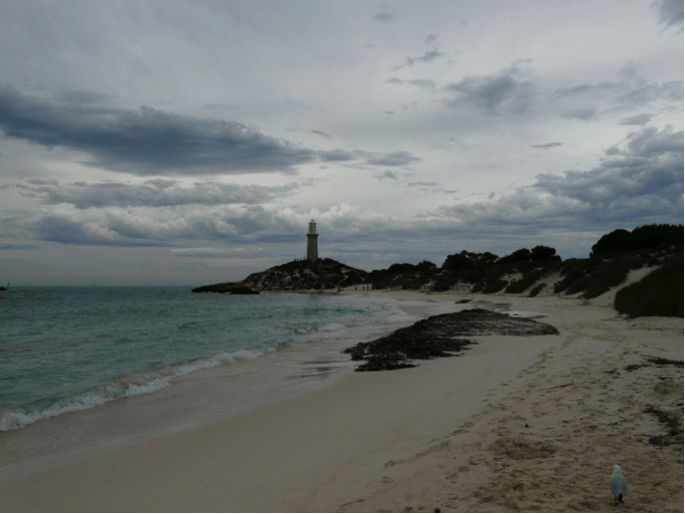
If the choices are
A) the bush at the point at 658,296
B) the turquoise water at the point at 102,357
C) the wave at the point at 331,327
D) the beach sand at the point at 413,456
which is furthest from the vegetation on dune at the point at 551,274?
the turquoise water at the point at 102,357

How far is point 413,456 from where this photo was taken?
15.2 ft

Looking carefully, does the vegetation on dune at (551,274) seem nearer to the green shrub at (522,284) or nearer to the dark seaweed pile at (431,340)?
the green shrub at (522,284)

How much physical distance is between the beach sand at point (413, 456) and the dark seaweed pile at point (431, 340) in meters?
3.13

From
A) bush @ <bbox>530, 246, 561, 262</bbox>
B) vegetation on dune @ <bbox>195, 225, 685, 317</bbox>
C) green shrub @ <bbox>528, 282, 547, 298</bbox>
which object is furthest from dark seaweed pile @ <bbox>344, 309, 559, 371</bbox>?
bush @ <bbox>530, 246, 561, 262</bbox>

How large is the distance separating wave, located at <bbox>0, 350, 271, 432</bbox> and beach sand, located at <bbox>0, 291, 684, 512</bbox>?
2439 mm

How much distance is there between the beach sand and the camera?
363 cm

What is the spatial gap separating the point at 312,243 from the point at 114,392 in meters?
105

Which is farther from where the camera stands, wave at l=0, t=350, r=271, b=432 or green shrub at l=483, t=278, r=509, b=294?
green shrub at l=483, t=278, r=509, b=294

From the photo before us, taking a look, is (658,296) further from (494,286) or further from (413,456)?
(494,286)

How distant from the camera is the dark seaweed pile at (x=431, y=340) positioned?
1189 centimetres

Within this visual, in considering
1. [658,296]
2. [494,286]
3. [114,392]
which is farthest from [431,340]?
[494,286]

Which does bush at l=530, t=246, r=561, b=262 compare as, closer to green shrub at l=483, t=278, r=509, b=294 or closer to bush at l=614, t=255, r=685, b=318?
green shrub at l=483, t=278, r=509, b=294

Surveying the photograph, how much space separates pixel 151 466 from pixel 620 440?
17.6 feet

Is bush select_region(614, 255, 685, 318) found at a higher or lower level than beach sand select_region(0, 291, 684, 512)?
higher
